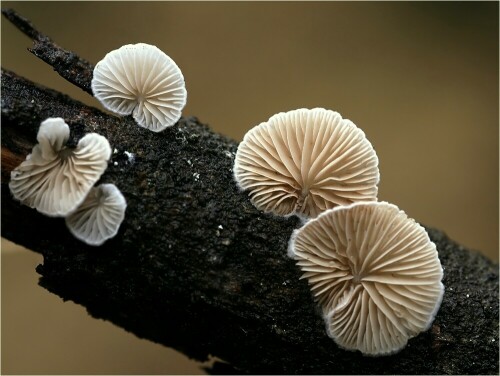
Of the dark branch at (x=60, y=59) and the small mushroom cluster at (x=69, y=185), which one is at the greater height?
the dark branch at (x=60, y=59)

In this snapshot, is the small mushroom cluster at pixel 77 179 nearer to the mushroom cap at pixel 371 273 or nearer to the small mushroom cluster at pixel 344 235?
the small mushroom cluster at pixel 344 235

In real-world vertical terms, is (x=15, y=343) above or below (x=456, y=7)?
below

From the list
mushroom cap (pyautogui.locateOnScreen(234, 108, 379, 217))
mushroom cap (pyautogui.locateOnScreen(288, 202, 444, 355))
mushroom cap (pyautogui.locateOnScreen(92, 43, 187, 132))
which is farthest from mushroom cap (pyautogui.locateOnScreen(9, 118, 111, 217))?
mushroom cap (pyautogui.locateOnScreen(288, 202, 444, 355))

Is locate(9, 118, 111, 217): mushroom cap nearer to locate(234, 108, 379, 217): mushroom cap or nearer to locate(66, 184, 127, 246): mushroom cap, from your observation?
locate(66, 184, 127, 246): mushroom cap

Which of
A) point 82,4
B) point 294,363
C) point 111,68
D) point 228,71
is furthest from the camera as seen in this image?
point 228,71

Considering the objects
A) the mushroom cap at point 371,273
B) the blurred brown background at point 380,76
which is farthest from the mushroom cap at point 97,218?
the blurred brown background at point 380,76

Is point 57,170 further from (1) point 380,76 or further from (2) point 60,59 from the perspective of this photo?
(1) point 380,76

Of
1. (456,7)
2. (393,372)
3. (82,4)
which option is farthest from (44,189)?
(456,7)

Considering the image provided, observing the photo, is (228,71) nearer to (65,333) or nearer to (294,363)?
(65,333)
